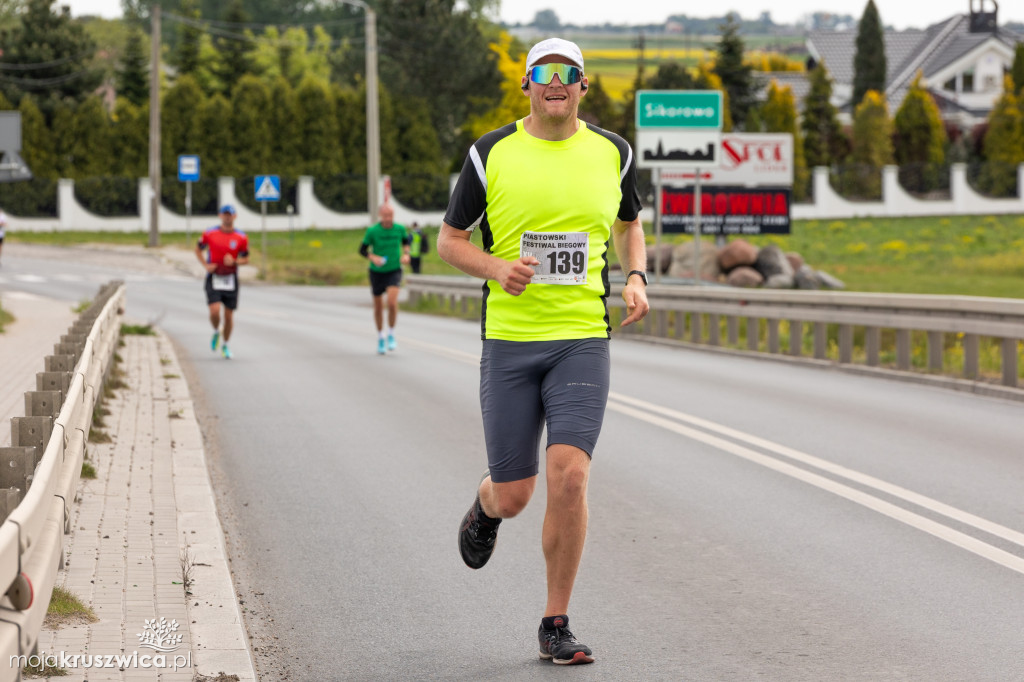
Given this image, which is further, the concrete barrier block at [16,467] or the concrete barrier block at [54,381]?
the concrete barrier block at [54,381]

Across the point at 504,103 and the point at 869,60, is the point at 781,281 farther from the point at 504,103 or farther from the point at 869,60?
the point at 869,60

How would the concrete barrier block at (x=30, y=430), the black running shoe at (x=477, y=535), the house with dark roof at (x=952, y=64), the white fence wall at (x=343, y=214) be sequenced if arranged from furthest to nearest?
the house with dark roof at (x=952, y=64)
the white fence wall at (x=343, y=214)
the black running shoe at (x=477, y=535)
the concrete barrier block at (x=30, y=430)

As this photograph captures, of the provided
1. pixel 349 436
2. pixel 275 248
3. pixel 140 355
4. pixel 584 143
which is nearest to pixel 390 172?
pixel 275 248

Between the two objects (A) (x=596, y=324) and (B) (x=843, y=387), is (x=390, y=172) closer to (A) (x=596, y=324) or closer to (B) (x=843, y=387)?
(B) (x=843, y=387)

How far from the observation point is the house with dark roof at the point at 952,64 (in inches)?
3999

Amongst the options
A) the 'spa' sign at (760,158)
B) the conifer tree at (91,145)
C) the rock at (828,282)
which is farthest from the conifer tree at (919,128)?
the rock at (828,282)

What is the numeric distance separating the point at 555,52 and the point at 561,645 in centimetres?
206

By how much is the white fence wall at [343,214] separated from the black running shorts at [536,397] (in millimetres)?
46521

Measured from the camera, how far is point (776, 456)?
9.84 m

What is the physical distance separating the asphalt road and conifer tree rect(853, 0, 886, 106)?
93.0 meters

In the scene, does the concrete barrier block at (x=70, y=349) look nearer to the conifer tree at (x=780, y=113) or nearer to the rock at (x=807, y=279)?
the rock at (x=807, y=279)

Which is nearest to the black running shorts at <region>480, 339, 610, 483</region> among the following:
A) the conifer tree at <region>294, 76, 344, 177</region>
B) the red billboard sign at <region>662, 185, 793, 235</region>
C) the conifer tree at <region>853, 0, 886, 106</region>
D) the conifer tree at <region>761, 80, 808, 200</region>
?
the red billboard sign at <region>662, 185, 793, 235</region>

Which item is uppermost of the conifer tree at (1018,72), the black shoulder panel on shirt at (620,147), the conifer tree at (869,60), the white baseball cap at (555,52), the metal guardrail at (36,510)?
the conifer tree at (869,60)

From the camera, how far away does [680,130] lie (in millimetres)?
23578
